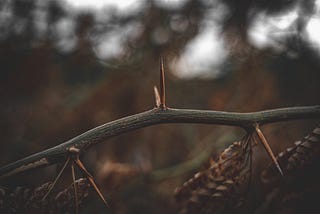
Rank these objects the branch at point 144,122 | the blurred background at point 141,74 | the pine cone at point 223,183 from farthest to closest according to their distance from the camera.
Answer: the blurred background at point 141,74 → the pine cone at point 223,183 → the branch at point 144,122

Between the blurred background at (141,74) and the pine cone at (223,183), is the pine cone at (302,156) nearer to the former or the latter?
the pine cone at (223,183)

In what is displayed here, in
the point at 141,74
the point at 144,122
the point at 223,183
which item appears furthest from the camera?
the point at 141,74

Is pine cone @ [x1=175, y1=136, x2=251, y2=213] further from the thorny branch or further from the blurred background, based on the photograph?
the blurred background

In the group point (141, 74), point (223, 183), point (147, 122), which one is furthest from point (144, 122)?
point (141, 74)

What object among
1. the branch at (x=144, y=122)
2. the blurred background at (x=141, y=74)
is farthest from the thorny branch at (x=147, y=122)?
the blurred background at (x=141, y=74)

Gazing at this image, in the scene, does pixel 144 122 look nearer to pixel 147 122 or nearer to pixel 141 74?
pixel 147 122

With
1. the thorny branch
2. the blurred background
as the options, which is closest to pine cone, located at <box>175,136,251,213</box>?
the thorny branch

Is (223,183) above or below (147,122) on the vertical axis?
below

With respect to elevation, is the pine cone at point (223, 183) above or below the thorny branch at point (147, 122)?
below
